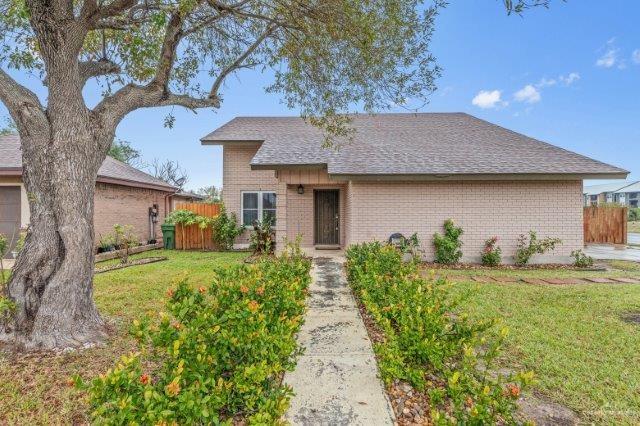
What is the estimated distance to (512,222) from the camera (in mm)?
10094

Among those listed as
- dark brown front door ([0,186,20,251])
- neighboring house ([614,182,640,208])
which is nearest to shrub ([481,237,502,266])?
dark brown front door ([0,186,20,251])

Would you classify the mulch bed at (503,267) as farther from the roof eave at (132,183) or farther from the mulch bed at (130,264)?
the roof eave at (132,183)

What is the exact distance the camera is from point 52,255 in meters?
4.03

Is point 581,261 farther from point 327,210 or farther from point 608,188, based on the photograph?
point 608,188

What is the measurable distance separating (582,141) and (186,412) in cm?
2956

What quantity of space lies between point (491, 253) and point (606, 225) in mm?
9361

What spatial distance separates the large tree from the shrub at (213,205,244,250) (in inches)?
276

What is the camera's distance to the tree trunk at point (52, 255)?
155 inches

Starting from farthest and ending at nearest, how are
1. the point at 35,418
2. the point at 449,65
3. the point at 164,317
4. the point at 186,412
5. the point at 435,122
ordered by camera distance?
the point at 435,122
the point at 449,65
the point at 35,418
the point at 164,317
the point at 186,412

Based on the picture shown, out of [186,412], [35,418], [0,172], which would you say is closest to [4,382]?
[35,418]

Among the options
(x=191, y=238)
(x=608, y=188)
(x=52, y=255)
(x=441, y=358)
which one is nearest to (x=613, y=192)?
(x=608, y=188)

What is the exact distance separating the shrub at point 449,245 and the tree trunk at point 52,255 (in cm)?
872

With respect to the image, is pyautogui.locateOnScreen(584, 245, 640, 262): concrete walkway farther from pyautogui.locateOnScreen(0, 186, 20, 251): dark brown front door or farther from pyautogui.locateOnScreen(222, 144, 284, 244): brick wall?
pyautogui.locateOnScreen(0, 186, 20, 251): dark brown front door

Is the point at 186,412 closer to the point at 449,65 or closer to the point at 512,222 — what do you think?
the point at 449,65
